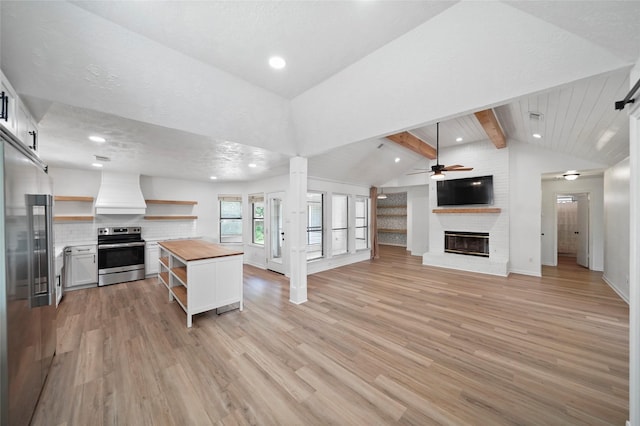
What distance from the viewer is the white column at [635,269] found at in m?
1.36

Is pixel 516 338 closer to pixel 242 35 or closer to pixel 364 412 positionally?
pixel 364 412

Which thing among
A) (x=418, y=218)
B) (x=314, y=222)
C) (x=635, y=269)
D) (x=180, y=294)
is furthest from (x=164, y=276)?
(x=418, y=218)

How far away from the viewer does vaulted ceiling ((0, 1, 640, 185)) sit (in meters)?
1.59

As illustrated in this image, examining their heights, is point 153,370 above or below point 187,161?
below

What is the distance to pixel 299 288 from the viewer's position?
3.88m

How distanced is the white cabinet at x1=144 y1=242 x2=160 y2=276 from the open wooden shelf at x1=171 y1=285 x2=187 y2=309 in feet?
6.71

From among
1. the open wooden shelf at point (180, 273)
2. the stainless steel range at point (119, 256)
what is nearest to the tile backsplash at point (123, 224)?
the stainless steel range at point (119, 256)

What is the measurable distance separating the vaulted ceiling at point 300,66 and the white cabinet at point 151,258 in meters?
Result: 2.61

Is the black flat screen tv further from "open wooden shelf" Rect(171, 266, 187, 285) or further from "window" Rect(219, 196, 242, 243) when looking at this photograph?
"open wooden shelf" Rect(171, 266, 187, 285)

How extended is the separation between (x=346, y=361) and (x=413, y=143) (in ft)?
16.3

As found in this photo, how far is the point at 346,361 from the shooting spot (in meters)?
2.36

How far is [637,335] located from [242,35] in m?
3.51

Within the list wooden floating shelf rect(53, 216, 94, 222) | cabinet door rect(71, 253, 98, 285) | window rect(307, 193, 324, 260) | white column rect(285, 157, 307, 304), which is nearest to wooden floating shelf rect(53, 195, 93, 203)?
wooden floating shelf rect(53, 216, 94, 222)

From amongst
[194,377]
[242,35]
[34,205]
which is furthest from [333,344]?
[242,35]
